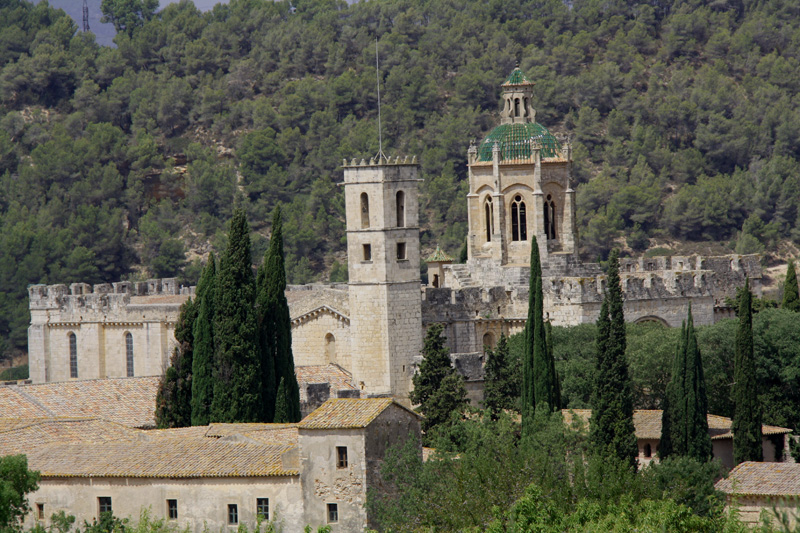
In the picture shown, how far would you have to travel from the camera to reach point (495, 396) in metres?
47.1

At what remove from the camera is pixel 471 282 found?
5691 centimetres

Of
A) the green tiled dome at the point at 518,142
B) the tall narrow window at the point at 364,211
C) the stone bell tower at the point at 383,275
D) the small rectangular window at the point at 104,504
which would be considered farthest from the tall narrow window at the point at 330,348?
the small rectangular window at the point at 104,504

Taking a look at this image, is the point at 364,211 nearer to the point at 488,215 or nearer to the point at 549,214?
the point at 488,215

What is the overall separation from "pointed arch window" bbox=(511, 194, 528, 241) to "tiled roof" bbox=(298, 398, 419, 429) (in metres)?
19.9

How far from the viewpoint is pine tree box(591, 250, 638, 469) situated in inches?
1630

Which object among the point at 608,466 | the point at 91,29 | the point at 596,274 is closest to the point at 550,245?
the point at 596,274

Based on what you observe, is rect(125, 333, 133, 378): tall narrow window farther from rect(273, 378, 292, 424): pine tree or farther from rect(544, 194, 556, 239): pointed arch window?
rect(273, 378, 292, 424): pine tree

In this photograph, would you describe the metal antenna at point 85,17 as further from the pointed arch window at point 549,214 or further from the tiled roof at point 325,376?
the tiled roof at point 325,376

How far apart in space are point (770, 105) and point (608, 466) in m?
70.6

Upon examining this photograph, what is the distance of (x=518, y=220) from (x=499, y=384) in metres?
10.9

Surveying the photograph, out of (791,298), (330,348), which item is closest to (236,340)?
(330,348)

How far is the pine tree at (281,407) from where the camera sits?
148 feet

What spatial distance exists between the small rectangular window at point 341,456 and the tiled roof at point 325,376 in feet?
41.2

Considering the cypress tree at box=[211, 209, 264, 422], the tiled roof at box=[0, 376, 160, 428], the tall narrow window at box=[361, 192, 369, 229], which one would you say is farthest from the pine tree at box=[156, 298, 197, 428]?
the tall narrow window at box=[361, 192, 369, 229]
